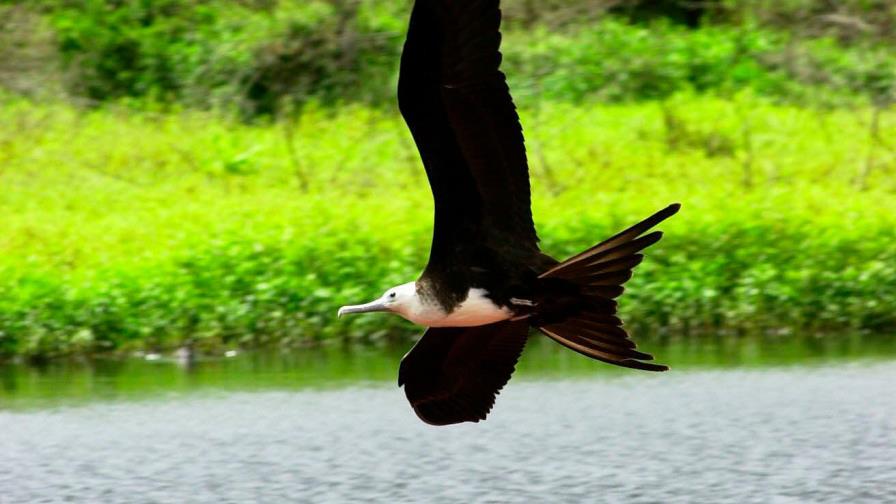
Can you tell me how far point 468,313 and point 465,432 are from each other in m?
3.74

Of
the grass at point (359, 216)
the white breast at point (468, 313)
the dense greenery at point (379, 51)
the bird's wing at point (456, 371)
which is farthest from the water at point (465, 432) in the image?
the dense greenery at point (379, 51)

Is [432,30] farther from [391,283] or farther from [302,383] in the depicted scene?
[391,283]

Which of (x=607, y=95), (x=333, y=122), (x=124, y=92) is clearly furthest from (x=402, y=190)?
(x=124, y=92)

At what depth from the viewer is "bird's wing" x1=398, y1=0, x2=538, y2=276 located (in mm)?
4395

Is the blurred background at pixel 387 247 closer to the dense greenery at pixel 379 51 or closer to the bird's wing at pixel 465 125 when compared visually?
the dense greenery at pixel 379 51

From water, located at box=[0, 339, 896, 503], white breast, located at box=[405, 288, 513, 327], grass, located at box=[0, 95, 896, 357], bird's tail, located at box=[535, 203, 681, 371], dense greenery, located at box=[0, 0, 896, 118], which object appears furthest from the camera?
dense greenery, located at box=[0, 0, 896, 118]

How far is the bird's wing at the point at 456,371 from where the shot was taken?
16.0 ft

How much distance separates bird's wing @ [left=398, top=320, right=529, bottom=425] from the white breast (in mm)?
222

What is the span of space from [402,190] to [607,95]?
2.52 metres

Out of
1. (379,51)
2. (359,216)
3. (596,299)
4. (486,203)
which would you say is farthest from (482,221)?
(379,51)

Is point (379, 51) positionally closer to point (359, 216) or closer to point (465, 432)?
point (359, 216)

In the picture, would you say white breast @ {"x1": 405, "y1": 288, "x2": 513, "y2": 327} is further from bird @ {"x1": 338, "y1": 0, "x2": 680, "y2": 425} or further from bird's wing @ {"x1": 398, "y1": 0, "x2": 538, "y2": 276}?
bird's wing @ {"x1": 398, "y1": 0, "x2": 538, "y2": 276}

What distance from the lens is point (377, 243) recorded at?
10562 mm

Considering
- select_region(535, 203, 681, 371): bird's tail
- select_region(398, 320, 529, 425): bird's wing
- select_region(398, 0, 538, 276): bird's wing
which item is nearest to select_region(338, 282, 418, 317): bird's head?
select_region(398, 0, 538, 276): bird's wing
